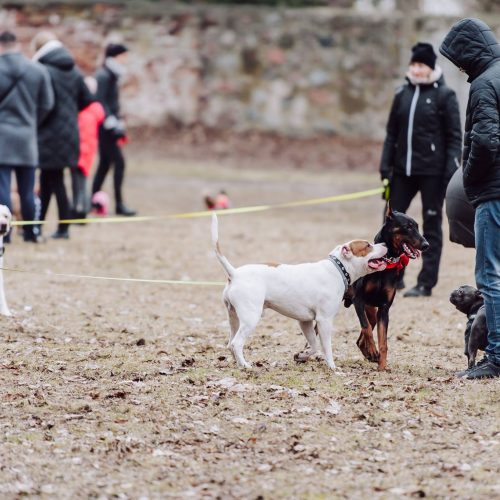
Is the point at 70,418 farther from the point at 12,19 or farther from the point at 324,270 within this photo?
the point at 12,19

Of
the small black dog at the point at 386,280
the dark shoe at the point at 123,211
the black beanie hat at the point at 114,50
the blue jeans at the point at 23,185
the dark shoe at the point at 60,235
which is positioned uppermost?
the black beanie hat at the point at 114,50

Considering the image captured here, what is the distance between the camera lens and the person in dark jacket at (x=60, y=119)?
45.7 feet

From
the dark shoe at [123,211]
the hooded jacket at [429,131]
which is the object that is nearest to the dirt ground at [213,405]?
the hooded jacket at [429,131]

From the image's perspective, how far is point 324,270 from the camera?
7.77 metres

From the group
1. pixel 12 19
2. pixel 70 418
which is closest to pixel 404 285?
pixel 70 418

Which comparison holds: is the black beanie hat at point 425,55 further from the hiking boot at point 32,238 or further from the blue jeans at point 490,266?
the hiking boot at point 32,238

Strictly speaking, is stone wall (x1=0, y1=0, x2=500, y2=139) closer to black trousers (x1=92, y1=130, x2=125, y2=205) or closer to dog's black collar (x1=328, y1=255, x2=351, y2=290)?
black trousers (x1=92, y1=130, x2=125, y2=205)

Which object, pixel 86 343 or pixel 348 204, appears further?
pixel 348 204

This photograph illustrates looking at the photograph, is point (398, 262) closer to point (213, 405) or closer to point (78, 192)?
point (213, 405)

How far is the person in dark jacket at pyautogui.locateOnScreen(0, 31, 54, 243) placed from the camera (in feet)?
41.1

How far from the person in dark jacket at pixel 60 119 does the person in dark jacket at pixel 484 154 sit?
737 cm

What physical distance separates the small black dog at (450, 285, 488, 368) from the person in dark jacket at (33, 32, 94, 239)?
273 inches

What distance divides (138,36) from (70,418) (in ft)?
65.4

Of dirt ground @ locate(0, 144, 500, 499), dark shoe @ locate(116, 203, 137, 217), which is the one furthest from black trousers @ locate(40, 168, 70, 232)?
dark shoe @ locate(116, 203, 137, 217)
